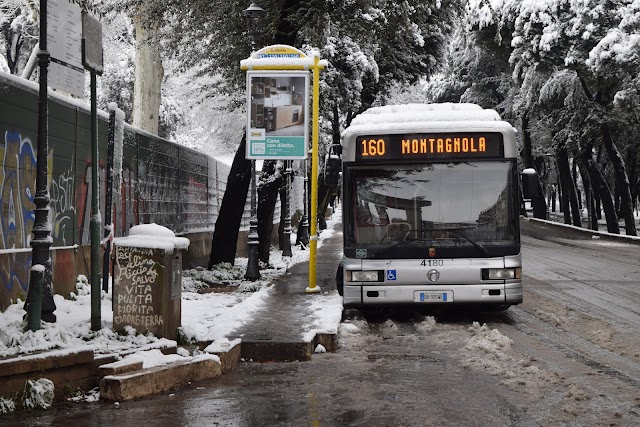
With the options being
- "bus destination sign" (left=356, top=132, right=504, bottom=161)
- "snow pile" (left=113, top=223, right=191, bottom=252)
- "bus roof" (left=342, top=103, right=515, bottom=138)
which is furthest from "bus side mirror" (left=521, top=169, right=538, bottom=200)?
"snow pile" (left=113, top=223, right=191, bottom=252)

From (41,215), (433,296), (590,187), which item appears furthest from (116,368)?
(590,187)

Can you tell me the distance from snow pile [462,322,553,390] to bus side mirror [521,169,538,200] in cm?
215

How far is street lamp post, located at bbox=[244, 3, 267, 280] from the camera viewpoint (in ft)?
50.1

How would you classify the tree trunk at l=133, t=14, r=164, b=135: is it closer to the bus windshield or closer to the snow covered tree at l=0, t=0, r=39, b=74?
the snow covered tree at l=0, t=0, r=39, b=74

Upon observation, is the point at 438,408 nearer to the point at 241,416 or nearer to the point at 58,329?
the point at 241,416

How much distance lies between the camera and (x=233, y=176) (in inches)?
684

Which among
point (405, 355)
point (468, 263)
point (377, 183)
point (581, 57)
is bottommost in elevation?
point (405, 355)

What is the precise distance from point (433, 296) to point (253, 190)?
688 centimetres

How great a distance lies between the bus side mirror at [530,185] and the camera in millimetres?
11688

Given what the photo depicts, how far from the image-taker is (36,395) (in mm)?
6609

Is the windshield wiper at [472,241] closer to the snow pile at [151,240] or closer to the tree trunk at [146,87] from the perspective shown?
the snow pile at [151,240]

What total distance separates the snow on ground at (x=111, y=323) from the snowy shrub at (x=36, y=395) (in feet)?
1.24

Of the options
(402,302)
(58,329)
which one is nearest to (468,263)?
(402,302)

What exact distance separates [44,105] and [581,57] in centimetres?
2632
